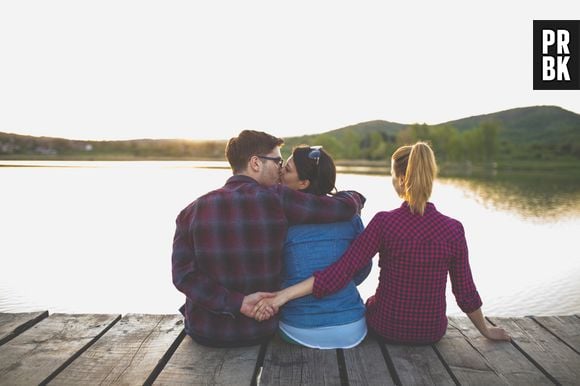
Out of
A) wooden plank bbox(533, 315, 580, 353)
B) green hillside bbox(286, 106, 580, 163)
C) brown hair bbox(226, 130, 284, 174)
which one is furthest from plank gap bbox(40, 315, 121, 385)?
green hillside bbox(286, 106, 580, 163)

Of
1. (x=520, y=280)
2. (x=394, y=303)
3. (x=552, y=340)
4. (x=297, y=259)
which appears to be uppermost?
(x=297, y=259)

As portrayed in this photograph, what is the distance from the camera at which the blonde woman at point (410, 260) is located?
2857mm

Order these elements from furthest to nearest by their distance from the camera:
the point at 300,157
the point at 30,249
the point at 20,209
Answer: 1. the point at 20,209
2. the point at 30,249
3. the point at 300,157

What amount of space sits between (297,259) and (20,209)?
21657 mm

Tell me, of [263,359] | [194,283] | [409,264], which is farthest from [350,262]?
[194,283]

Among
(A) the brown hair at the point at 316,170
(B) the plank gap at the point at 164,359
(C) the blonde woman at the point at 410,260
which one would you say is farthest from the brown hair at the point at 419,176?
(B) the plank gap at the point at 164,359

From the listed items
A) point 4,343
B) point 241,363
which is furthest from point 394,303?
point 4,343

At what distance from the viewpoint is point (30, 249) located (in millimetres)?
13180

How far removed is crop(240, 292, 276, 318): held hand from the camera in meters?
2.82

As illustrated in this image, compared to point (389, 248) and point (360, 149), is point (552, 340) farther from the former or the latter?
point (360, 149)

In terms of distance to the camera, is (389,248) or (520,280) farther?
(520,280)

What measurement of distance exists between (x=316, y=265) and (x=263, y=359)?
650 millimetres

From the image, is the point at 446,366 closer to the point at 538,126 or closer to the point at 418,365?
the point at 418,365

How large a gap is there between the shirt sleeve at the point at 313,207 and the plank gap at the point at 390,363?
86cm
